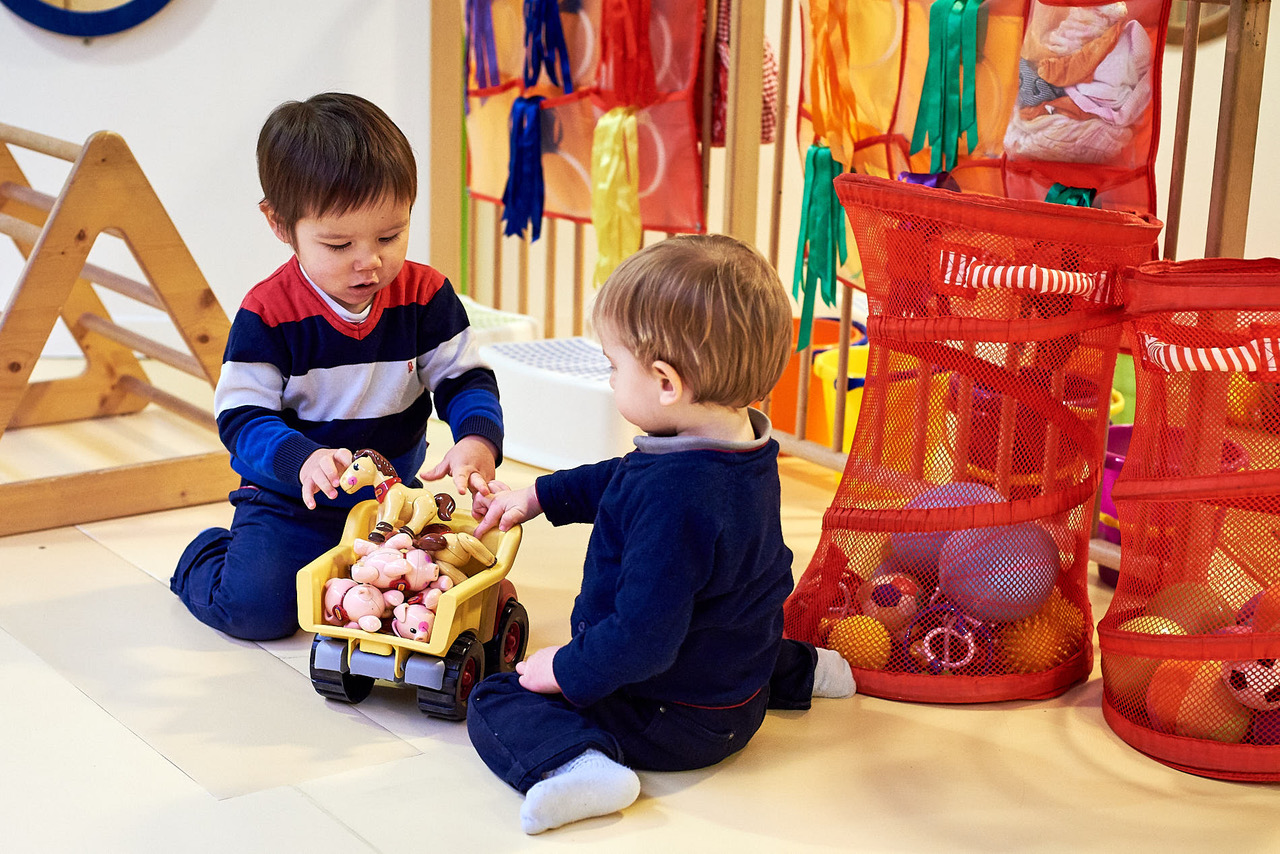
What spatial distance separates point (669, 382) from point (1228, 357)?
1.63 feet

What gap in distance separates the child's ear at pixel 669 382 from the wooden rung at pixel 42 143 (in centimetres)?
105

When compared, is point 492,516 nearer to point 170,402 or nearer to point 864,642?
point 864,642

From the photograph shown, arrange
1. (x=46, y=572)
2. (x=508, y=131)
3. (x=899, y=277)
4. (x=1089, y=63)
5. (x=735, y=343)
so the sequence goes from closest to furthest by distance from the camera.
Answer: (x=735, y=343) < (x=899, y=277) < (x=1089, y=63) < (x=46, y=572) < (x=508, y=131)

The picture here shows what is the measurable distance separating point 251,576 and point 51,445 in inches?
34.5

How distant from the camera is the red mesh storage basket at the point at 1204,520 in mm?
1108

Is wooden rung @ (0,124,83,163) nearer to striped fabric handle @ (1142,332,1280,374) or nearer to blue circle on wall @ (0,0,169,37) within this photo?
blue circle on wall @ (0,0,169,37)

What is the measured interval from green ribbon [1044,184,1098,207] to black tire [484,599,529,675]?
795 mm

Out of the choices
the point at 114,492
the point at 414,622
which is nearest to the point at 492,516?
the point at 414,622

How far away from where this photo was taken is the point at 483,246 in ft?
9.87

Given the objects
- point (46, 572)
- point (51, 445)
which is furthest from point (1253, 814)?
point (51, 445)

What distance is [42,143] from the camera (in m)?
1.78

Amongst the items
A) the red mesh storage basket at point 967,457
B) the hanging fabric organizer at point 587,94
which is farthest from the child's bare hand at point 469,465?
the hanging fabric organizer at point 587,94

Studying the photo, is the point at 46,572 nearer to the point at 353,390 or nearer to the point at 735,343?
the point at 353,390

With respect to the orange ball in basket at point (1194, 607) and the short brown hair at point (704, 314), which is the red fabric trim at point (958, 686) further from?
the short brown hair at point (704, 314)
